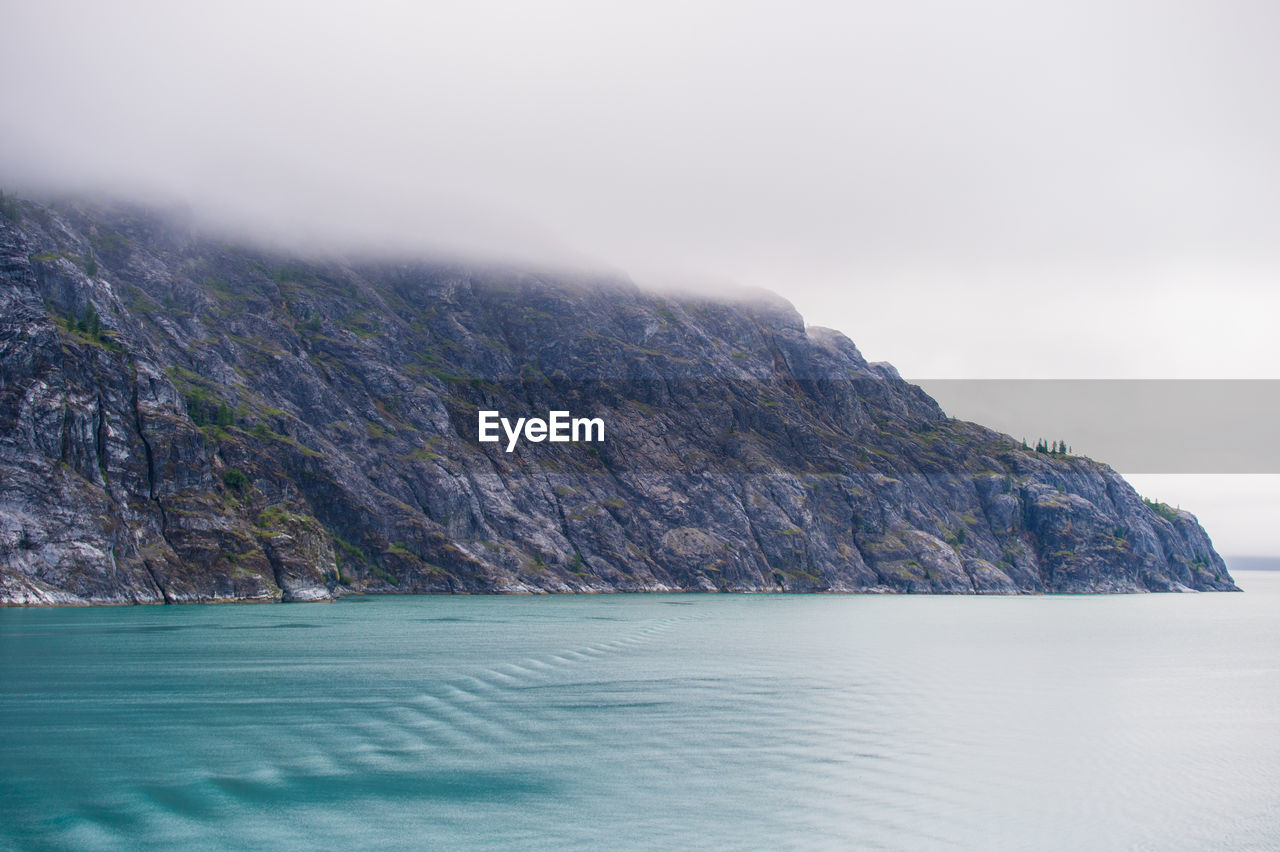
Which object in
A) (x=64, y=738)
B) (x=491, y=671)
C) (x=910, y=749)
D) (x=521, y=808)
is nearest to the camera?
(x=521, y=808)

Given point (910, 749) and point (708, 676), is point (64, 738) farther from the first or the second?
point (708, 676)

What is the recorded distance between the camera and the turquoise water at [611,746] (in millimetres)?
35562

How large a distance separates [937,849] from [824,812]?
4864 millimetres

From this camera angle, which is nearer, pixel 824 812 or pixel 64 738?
pixel 824 812

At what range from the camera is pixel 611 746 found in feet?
160

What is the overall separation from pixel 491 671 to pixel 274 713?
23.2 metres

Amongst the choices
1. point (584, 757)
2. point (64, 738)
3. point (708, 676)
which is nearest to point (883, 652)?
point (708, 676)

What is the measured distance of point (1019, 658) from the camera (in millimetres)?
100375

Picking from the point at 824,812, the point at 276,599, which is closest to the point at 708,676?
the point at 824,812

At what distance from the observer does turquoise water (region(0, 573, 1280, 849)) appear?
3556cm

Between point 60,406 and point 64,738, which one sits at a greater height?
Result: point 60,406

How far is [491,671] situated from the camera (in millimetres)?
75625

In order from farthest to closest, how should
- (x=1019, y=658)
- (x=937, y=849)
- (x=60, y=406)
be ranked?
(x=60, y=406)
(x=1019, y=658)
(x=937, y=849)

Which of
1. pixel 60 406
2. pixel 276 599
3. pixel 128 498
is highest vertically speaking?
pixel 60 406
